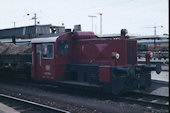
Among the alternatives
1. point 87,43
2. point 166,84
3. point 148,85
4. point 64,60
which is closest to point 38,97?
point 64,60

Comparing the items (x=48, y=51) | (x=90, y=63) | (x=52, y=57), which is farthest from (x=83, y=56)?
(x=48, y=51)

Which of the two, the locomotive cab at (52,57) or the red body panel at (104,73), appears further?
the locomotive cab at (52,57)

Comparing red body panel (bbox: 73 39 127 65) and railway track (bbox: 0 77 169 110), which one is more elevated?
red body panel (bbox: 73 39 127 65)

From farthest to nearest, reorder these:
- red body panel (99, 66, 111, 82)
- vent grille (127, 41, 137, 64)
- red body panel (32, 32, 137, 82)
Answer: vent grille (127, 41, 137, 64), red body panel (32, 32, 137, 82), red body panel (99, 66, 111, 82)

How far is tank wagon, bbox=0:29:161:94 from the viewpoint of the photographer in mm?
9234

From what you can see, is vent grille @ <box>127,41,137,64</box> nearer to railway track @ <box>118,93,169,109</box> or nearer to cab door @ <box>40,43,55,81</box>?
railway track @ <box>118,93,169,109</box>

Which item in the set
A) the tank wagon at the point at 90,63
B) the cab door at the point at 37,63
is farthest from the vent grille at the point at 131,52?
the cab door at the point at 37,63

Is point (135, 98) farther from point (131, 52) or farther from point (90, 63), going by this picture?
point (90, 63)

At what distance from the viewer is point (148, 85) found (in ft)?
33.9

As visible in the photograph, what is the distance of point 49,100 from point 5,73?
7.68m

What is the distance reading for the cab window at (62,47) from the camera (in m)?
11.0

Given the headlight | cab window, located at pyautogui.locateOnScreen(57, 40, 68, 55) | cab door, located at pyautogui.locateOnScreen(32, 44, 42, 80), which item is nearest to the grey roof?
cab door, located at pyautogui.locateOnScreen(32, 44, 42, 80)

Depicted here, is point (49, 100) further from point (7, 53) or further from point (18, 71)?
point (7, 53)

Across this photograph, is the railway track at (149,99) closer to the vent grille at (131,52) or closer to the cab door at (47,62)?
the vent grille at (131,52)
